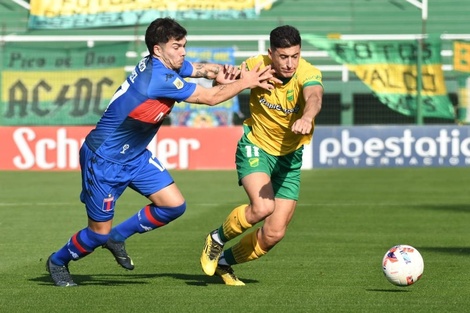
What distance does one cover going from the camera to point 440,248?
12172 mm

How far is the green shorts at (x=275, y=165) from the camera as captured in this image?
9.62 meters

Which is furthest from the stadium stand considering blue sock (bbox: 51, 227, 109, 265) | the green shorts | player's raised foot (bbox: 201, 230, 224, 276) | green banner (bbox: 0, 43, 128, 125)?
blue sock (bbox: 51, 227, 109, 265)

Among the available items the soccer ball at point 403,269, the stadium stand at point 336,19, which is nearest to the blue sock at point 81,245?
the soccer ball at point 403,269

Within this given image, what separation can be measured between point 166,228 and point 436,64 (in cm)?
1201

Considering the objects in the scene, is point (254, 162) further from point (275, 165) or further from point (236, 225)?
point (236, 225)

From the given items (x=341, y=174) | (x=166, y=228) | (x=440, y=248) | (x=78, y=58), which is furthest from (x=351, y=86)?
(x=440, y=248)

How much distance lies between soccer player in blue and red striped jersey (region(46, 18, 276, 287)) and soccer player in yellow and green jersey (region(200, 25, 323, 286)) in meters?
0.28

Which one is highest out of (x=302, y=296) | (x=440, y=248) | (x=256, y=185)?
(x=256, y=185)

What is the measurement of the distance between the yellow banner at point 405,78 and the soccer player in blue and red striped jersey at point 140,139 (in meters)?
15.8

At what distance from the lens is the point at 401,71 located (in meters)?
25.2

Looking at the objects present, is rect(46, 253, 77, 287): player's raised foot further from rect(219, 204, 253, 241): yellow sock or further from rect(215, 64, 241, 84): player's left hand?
rect(215, 64, 241, 84): player's left hand

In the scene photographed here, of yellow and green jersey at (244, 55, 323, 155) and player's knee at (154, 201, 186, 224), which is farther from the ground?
yellow and green jersey at (244, 55, 323, 155)

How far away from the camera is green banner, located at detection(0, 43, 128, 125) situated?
24.6 meters

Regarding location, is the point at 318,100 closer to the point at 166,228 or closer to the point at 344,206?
the point at 166,228
